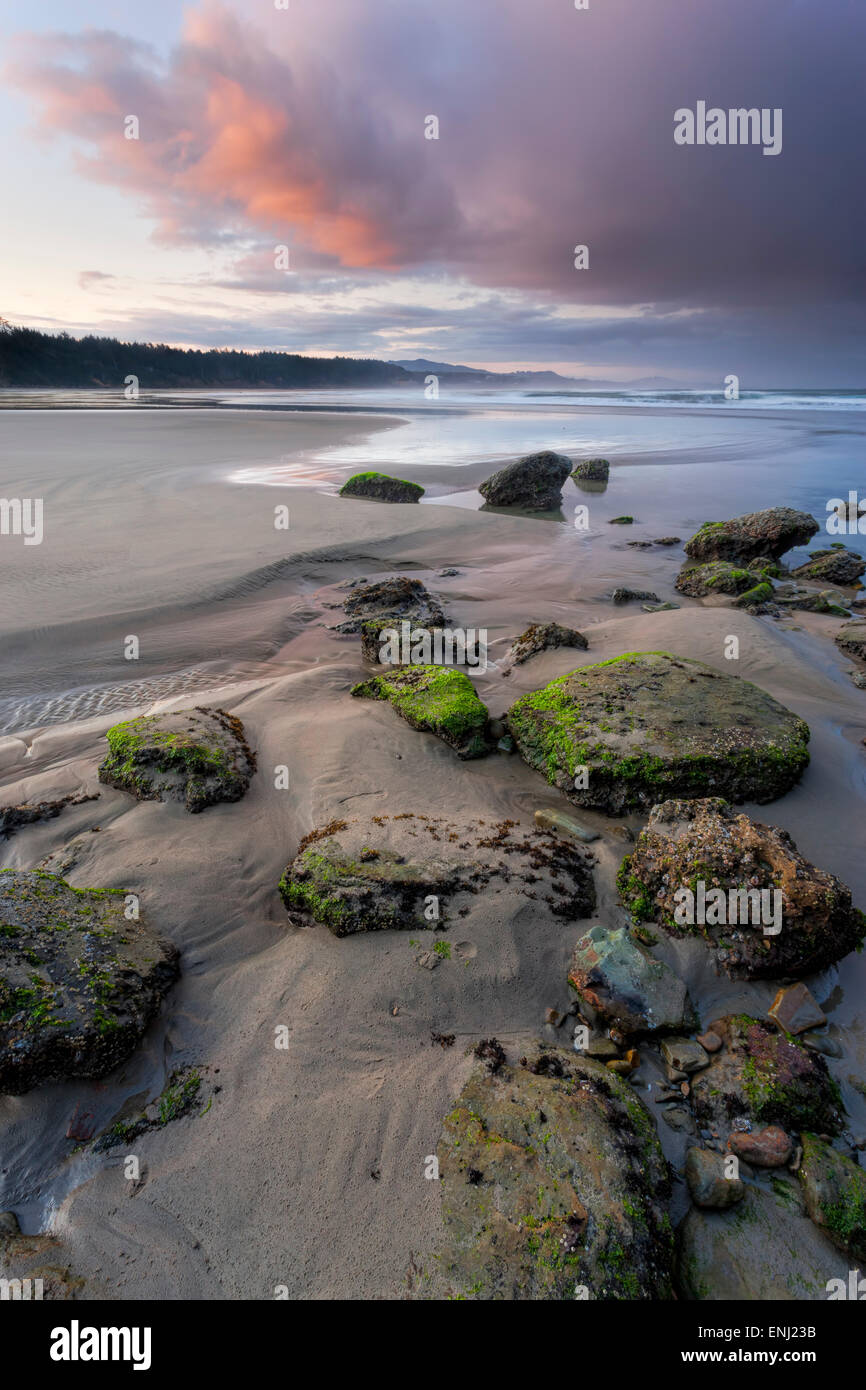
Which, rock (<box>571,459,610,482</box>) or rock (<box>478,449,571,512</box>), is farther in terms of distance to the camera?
rock (<box>571,459,610,482</box>)

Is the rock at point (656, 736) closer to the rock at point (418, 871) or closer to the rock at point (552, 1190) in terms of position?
the rock at point (418, 871)

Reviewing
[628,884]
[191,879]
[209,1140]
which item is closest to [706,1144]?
[628,884]

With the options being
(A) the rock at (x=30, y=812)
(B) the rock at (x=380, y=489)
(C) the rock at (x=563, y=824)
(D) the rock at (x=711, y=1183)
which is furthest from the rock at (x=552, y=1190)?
(B) the rock at (x=380, y=489)

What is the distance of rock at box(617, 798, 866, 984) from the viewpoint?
3609 mm

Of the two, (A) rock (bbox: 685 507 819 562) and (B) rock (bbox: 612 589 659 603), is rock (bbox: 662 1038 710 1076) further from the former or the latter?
(A) rock (bbox: 685 507 819 562)

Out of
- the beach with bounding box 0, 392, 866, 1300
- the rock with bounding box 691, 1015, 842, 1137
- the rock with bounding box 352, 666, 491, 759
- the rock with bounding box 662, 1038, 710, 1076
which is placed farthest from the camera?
the rock with bounding box 352, 666, 491, 759

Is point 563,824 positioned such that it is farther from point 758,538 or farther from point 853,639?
point 758,538

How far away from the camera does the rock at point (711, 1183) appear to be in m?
2.66

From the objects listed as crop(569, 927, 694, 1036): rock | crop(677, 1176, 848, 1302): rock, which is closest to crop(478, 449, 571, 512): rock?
crop(569, 927, 694, 1036): rock

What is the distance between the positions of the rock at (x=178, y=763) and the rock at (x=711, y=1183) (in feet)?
12.3

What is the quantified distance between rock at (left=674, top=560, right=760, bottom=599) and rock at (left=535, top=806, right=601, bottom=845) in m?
7.37

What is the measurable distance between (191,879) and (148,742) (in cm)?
156

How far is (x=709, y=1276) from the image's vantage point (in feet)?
8.23

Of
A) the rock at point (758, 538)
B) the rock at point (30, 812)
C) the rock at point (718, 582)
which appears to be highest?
the rock at point (758, 538)
